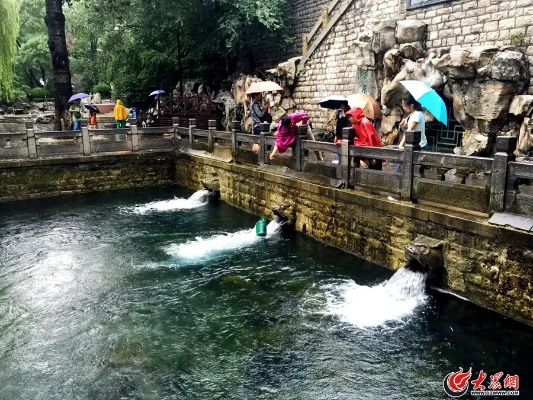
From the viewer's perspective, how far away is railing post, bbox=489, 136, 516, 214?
6.29m

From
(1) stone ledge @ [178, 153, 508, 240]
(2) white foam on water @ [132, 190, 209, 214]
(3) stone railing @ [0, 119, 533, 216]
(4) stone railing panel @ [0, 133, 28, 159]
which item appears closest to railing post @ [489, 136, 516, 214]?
(3) stone railing @ [0, 119, 533, 216]

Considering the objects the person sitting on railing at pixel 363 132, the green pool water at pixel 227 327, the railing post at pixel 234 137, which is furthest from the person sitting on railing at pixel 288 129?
the railing post at pixel 234 137

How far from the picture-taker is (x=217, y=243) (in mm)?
10562

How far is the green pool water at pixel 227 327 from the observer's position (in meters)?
5.43

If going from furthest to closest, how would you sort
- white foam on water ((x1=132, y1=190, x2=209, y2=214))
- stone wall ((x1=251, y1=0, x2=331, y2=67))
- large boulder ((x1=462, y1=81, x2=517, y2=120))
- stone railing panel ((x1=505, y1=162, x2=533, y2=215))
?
stone wall ((x1=251, y1=0, x2=331, y2=67)) < white foam on water ((x1=132, y1=190, x2=209, y2=214)) < large boulder ((x1=462, y1=81, x2=517, y2=120)) < stone railing panel ((x1=505, y1=162, x2=533, y2=215))

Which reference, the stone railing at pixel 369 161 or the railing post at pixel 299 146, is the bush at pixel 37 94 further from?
the railing post at pixel 299 146

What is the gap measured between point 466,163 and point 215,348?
14.8ft

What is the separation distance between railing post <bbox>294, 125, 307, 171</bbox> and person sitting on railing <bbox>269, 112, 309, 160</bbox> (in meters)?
0.14

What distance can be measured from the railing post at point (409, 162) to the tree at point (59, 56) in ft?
52.9

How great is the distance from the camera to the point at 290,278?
8.45m

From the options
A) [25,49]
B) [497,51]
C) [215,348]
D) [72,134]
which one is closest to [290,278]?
[215,348]

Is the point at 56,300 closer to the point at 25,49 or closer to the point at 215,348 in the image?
the point at 215,348

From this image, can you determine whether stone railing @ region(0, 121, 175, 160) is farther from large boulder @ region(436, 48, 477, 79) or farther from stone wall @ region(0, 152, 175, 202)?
large boulder @ region(436, 48, 477, 79)

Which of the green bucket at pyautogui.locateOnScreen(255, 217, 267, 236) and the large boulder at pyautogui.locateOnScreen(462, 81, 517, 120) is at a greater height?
the large boulder at pyautogui.locateOnScreen(462, 81, 517, 120)
